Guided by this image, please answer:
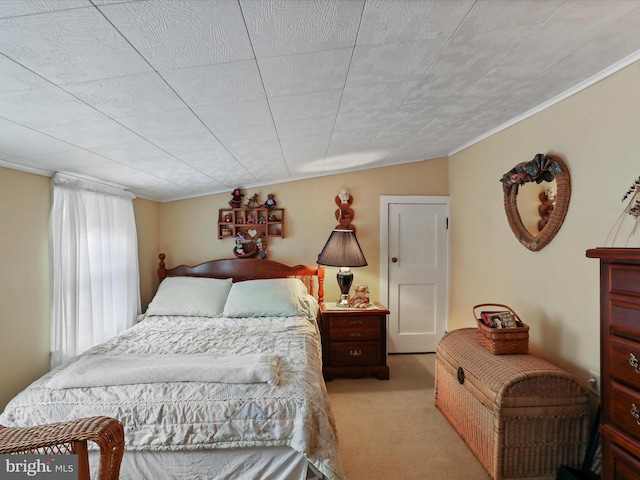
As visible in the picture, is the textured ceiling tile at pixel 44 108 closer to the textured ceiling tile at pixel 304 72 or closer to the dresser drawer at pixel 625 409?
the textured ceiling tile at pixel 304 72

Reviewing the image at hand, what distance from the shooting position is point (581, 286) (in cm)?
195

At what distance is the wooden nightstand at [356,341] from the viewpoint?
10.1 feet

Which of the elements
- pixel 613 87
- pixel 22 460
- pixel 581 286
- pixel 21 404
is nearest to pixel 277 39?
pixel 22 460

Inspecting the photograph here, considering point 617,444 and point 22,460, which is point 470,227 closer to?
point 617,444

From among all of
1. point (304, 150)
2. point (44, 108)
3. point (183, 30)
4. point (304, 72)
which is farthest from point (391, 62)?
point (44, 108)

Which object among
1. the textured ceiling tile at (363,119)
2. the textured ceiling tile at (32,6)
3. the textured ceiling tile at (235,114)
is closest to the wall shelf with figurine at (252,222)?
the textured ceiling tile at (363,119)

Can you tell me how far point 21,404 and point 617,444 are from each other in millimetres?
2638

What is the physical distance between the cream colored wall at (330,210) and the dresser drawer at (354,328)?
59 centimetres

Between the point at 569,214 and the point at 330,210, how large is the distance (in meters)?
2.20

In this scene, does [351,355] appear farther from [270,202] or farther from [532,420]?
[270,202]

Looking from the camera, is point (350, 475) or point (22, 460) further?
point (350, 475)

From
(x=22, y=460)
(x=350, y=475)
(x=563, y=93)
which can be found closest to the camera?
(x=22, y=460)

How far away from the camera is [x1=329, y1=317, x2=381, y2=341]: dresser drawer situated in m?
3.07

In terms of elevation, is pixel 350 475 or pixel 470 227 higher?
pixel 470 227
